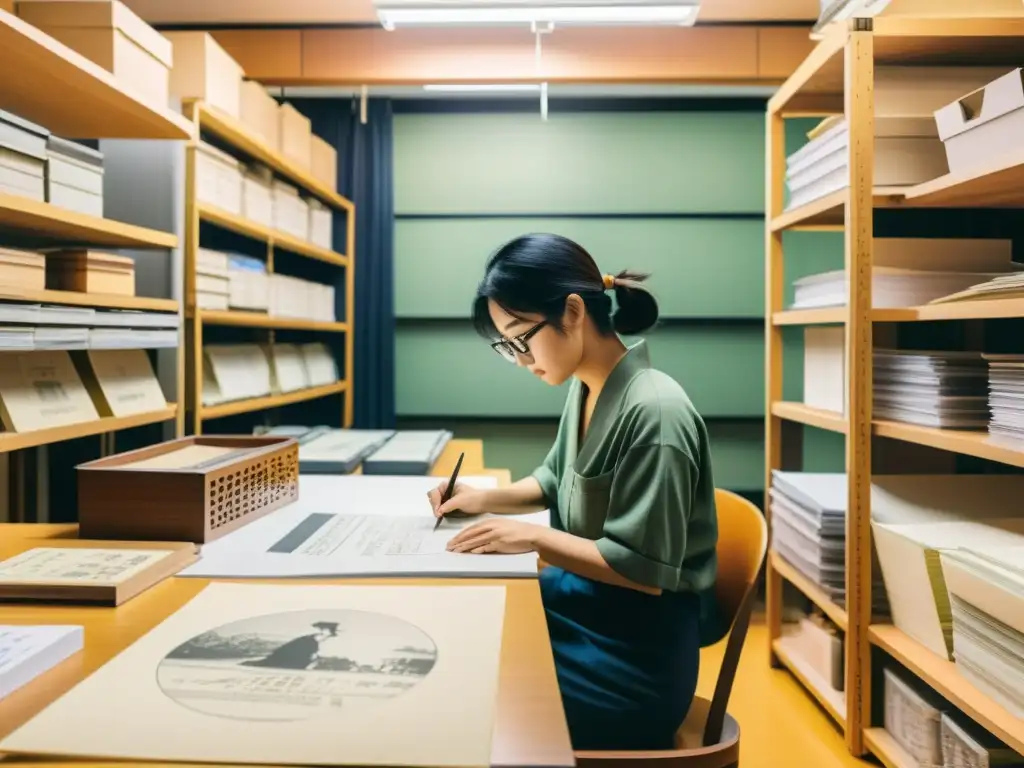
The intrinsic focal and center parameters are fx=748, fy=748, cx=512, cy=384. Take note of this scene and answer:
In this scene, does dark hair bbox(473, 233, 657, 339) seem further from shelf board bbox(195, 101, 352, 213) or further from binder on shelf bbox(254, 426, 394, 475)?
shelf board bbox(195, 101, 352, 213)

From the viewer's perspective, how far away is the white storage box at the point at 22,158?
139 centimetres

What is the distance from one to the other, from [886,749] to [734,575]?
3.06 ft

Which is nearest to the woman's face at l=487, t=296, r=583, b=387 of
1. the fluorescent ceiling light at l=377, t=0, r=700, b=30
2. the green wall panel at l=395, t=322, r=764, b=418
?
the fluorescent ceiling light at l=377, t=0, r=700, b=30

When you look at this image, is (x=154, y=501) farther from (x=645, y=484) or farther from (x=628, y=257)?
(x=628, y=257)

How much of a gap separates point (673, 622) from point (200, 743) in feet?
2.64

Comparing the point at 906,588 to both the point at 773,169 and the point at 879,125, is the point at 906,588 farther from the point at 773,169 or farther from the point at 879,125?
Answer: the point at 773,169

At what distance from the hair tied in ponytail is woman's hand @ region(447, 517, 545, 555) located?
53 cm

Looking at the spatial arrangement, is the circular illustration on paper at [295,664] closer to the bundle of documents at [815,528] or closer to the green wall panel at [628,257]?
the bundle of documents at [815,528]

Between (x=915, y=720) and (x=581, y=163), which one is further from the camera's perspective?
(x=581, y=163)

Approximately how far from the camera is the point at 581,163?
3553 mm


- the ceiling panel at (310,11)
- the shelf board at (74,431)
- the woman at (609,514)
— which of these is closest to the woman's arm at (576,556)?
the woman at (609,514)

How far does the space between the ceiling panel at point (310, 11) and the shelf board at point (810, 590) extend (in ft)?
6.60

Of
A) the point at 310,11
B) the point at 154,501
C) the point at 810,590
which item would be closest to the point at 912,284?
the point at 810,590

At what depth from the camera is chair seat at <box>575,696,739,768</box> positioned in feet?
3.33
